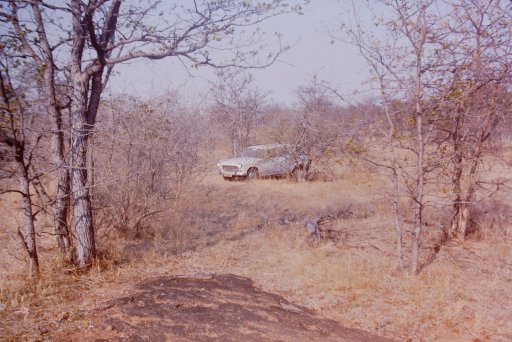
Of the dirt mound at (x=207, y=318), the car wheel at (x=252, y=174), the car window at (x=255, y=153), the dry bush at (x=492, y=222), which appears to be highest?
Result: the car window at (x=255, y=153)

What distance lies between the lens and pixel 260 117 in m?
25.3

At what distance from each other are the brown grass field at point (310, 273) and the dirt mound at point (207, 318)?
209mm

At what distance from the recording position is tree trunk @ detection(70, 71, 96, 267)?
498 centimetres

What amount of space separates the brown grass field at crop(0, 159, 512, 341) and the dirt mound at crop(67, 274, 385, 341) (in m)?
0.21

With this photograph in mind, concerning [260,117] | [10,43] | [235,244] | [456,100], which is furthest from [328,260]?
[260,117]

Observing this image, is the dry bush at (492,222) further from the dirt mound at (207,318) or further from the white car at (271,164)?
the white car at (271,164)

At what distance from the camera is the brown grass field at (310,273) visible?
400 cm

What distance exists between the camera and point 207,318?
4.08m

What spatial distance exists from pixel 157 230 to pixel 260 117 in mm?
18492

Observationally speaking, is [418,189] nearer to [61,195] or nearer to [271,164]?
[61,195]

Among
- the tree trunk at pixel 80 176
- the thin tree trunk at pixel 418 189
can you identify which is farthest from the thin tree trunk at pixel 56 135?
the thin tree trunk at pixel 418 189

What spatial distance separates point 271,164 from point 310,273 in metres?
9.75

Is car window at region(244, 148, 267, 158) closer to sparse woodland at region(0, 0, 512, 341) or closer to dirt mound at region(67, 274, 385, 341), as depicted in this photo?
sparse woodland at region(0, 0, 512, 341)

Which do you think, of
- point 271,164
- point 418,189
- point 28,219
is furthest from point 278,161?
point 28,219
